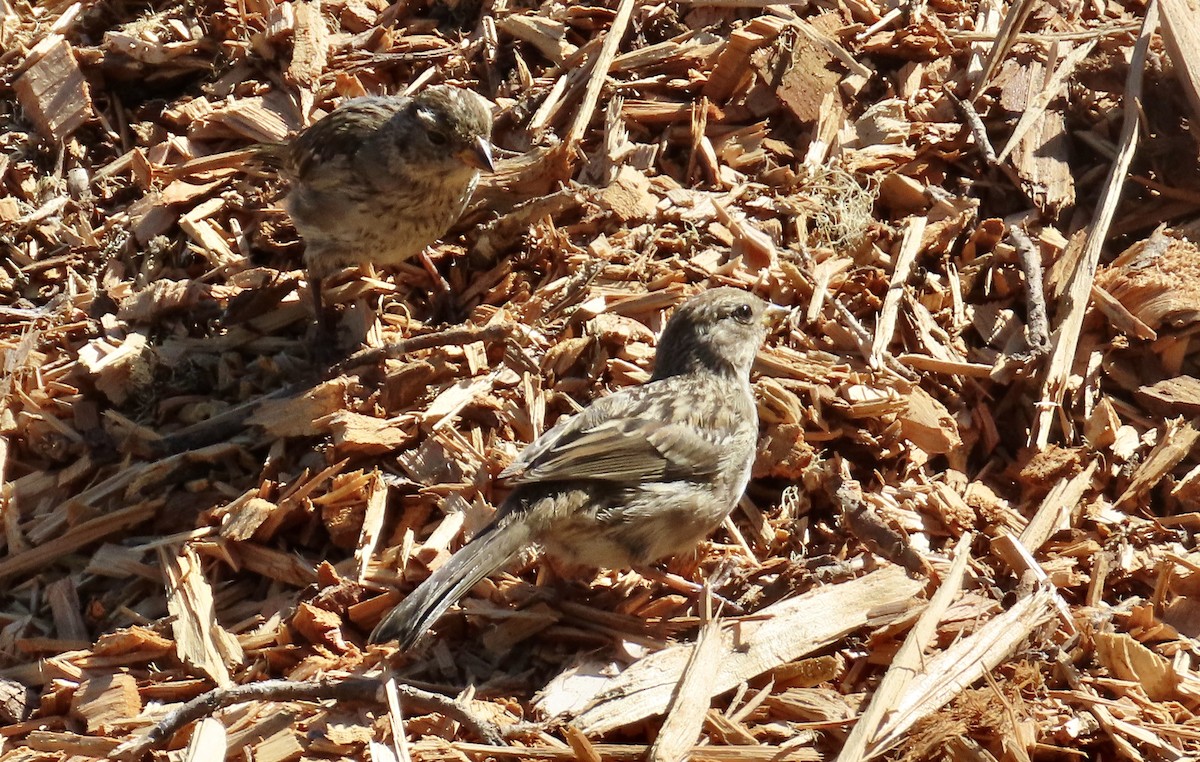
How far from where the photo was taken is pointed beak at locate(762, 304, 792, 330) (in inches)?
230

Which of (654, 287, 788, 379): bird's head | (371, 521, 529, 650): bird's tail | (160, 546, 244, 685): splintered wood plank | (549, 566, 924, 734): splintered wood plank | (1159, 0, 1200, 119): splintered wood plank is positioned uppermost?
(1159, 0, 1200, 119): splintered wood plank

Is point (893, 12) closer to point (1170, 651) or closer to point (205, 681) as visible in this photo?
point (1170, 651)

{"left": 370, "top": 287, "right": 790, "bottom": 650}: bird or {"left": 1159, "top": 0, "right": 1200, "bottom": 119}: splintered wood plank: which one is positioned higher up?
{"left": 1159, "top": 0, "right": 1200, "bottom": 119}: splintered wood plank

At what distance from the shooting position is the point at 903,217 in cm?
639

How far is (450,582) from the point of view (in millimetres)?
4750

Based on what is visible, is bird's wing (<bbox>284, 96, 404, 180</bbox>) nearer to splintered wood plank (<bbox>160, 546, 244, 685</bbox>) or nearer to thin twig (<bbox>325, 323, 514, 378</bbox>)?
thin twig (<bbox>325, 323, 514, 378</bbox>)

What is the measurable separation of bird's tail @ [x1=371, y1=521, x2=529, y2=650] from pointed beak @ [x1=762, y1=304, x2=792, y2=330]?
1611 mm

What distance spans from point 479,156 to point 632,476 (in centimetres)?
193

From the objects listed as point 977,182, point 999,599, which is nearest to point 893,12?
point 977,182

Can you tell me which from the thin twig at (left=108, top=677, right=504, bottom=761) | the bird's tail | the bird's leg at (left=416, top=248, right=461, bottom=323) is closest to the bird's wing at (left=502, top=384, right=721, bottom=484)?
the bird's tail

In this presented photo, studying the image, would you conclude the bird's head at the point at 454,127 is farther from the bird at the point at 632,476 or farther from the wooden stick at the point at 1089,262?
the wooden stick at the point at 1089,262

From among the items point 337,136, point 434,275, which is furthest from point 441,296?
point 337,136

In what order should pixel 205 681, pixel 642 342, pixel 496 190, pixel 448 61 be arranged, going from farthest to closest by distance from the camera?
pixel 448 61
pixel 496 190
pixel 642 342
pixel 205 681

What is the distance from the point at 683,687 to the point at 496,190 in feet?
9.98
